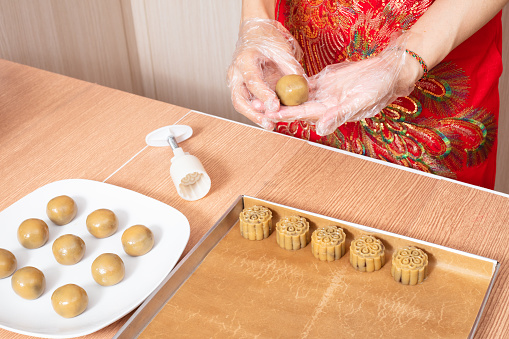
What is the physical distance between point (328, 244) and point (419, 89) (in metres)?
0.50

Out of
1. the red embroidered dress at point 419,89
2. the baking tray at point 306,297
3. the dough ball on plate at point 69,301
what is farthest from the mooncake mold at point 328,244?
the red embroidered dress at point 419,89

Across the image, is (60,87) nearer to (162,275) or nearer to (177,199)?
(177,199)

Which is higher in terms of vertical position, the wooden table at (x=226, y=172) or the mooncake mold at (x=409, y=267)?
the mooncake mold at (x=409, y=267)

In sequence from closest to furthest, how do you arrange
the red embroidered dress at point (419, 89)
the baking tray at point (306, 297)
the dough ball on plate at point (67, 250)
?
the baking tray at point (306, 297) < the dough ball on plate at point (67, 250) < the red embroidered dress at point (419, 89)

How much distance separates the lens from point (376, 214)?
935 millimetres

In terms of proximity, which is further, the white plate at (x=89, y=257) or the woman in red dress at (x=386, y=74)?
the woman in red dress at (x=386, y=74)

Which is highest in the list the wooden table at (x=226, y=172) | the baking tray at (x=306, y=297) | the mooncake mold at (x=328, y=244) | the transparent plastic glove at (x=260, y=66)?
the transparent plastic glove at (x=260, y=66)

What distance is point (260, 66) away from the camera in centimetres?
108

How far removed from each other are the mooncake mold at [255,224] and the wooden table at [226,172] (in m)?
0.09

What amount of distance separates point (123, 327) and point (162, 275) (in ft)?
0.37

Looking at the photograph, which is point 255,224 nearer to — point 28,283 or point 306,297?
point 306,297

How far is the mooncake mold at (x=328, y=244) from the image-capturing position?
0.81 meters

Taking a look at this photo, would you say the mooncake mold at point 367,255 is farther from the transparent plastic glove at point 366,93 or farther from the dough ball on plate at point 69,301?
the dough ball on plate at point 69,301

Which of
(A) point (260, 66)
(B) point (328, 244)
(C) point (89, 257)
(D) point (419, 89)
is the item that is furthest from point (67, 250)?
(D) point (419, 89)
